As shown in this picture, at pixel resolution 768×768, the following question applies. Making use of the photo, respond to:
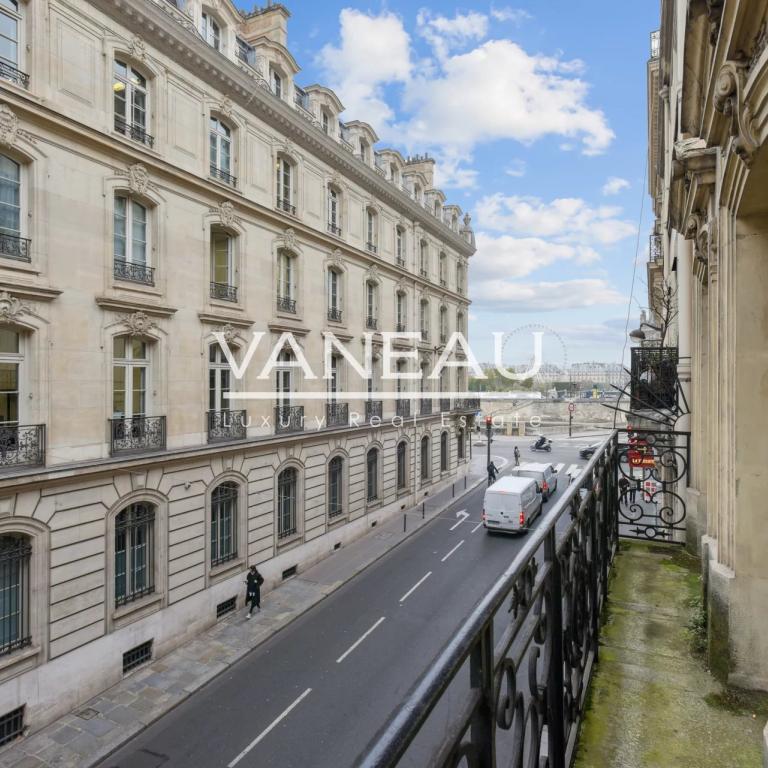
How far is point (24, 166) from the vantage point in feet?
39.7

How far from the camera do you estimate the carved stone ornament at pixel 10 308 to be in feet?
37.1

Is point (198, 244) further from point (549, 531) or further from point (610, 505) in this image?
point (549, 531)

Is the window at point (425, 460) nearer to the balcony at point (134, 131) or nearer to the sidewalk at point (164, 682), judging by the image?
the sidewalk at point (164, 682)

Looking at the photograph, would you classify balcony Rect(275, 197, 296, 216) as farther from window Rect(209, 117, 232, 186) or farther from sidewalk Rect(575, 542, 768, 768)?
sidewalk Rect(575, 542, 768, 768)

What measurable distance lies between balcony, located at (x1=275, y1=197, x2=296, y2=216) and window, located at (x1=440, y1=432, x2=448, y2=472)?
18.4 m

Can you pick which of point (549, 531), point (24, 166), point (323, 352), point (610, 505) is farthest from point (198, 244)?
point (549, 531)

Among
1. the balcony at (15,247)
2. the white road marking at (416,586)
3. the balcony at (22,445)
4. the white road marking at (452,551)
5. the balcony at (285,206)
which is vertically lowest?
the white road marking at (416,586)

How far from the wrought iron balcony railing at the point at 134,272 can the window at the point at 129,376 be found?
61.0 inches

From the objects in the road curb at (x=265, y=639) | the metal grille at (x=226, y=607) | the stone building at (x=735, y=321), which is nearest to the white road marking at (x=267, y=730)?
the road curb at (x=265, y=639)

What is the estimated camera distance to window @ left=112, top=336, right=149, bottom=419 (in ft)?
46.0

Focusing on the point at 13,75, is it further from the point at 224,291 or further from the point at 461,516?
the point at 461,516

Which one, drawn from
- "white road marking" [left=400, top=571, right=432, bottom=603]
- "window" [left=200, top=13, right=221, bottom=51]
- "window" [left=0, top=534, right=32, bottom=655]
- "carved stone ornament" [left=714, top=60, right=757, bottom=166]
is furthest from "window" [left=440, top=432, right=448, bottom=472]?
"carved stone ornament" [left=714, top=60, right=757, bottom=166]

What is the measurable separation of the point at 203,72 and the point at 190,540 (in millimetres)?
13861

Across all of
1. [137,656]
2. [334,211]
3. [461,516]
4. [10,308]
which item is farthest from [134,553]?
[461,516]
